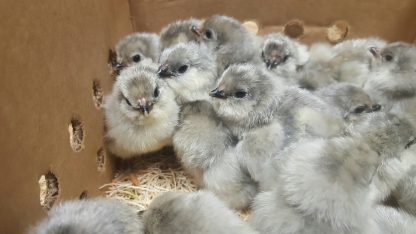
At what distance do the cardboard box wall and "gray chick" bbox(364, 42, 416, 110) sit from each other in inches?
16.4

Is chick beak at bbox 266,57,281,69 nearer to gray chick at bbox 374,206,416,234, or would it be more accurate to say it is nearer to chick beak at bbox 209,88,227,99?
chick beak at bbox 209,88,227,99

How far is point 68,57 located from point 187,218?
75 centimetres

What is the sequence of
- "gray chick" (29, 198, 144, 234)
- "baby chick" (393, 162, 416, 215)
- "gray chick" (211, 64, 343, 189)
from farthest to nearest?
"gray chick" (211, 64, 343, 189) < "baby chick" (393, 162, 416, 215) < "gray chick" (29, 198, 144, 234)

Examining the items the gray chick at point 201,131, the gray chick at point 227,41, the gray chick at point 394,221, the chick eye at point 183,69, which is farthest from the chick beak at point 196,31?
the gray chick at point 394,221

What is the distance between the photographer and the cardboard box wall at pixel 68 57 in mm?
1354

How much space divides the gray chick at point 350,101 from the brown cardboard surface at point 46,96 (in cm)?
99

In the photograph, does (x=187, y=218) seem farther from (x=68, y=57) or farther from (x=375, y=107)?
(x=375, y=107)

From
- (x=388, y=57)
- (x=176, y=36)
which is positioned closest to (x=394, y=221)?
(x=388, y=57)

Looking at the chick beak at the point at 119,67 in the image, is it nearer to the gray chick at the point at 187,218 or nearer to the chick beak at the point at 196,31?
the chick beak at the point at 196,31

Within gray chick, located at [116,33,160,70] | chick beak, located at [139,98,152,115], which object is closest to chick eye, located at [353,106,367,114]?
chick beak, located at [139,98,152,115]

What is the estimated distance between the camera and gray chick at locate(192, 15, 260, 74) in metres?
2.19

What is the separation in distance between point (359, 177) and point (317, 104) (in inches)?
18.4

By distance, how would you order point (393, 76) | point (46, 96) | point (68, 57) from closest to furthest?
point (46, 96)
point (68, 57)
point (393, 76)

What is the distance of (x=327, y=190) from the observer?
149 centimetres
